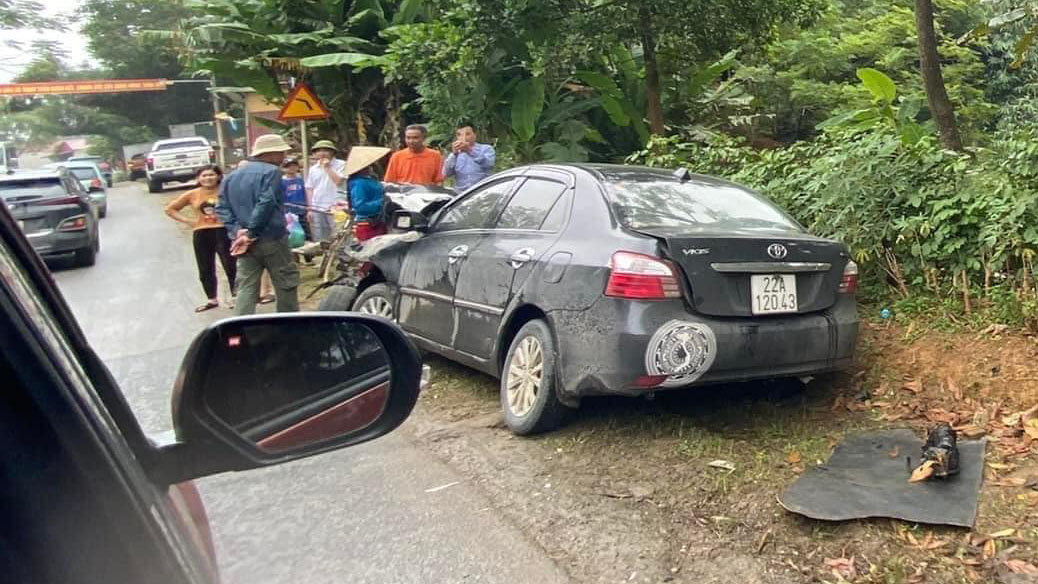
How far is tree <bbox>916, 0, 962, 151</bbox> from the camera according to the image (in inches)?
269

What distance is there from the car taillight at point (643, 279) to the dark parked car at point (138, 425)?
8.69 feet

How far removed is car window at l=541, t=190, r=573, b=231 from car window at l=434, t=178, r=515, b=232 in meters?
0.62

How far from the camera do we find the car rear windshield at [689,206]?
472 cm

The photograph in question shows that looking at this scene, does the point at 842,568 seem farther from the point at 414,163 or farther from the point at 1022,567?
the point at 414,163

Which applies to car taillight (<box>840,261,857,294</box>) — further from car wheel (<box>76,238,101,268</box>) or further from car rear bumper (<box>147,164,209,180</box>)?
car rear bumper (<box>147,164,209,180</box>)

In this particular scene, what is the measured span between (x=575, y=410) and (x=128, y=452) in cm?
391

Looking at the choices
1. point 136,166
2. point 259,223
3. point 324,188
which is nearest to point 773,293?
point 259,223

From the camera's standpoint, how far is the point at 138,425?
131 cm

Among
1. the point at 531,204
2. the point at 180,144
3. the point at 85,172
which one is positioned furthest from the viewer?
the point at 180,144

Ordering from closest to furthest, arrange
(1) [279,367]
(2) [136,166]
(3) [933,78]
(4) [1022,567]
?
1. (1) [279,367]
2. (4) [1022,567]
3. (3) [933,78]
4. (2) [136,166]

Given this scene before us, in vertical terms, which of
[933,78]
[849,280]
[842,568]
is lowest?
[842,568]

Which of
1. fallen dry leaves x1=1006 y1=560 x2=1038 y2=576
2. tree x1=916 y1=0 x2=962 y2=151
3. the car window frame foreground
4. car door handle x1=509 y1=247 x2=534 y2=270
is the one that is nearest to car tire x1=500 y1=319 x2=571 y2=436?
car door handle x1=509 y1=247 x2=534 y2=270

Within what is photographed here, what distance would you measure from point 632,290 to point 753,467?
1033 mm

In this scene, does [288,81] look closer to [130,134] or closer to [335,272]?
[335,272]
